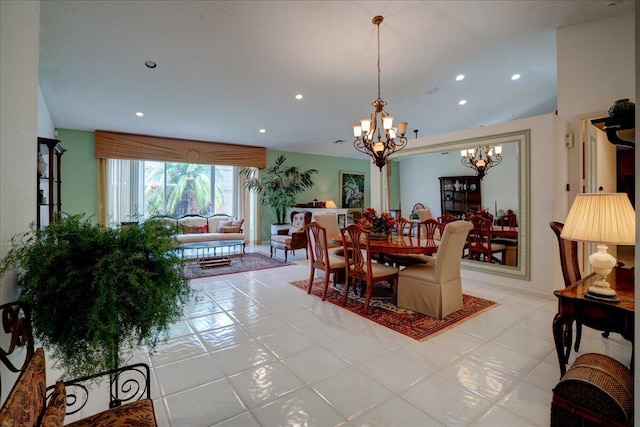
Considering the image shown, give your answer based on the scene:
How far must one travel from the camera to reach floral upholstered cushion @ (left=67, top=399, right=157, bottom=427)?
112cm

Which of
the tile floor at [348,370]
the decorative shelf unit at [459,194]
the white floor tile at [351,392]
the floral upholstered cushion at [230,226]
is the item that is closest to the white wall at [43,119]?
the floral upholstered cushion at [230,226]

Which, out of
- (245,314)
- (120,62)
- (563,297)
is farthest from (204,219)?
(563,297)

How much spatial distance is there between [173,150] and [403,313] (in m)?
6.43

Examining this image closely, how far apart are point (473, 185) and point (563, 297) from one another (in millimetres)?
4970

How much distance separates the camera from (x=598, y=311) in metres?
1.65

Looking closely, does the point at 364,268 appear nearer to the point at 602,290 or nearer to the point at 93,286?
the point at 602,290

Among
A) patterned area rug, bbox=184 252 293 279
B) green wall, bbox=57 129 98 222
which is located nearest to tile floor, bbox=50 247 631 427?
patterned area rug, bbox=184 252 293 279

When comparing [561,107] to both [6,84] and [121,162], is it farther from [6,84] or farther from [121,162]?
[121,162]

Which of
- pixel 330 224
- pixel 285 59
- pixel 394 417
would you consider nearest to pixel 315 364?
pixel 394 417

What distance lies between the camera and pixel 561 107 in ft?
12.0

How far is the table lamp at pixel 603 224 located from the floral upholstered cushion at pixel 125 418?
7.78 ft

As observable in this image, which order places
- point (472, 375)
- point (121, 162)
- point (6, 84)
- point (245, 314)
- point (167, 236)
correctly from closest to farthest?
point (6, 84) → point (167, 236) → point (472, 375) → point (245, 314) → point (121, 162)

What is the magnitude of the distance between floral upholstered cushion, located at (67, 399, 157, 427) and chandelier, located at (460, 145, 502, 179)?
478 centimetres

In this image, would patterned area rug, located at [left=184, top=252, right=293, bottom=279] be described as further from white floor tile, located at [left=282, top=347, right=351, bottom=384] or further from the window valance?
white floor tile, located at [left=282, top=347, right=351, bottom=384]
